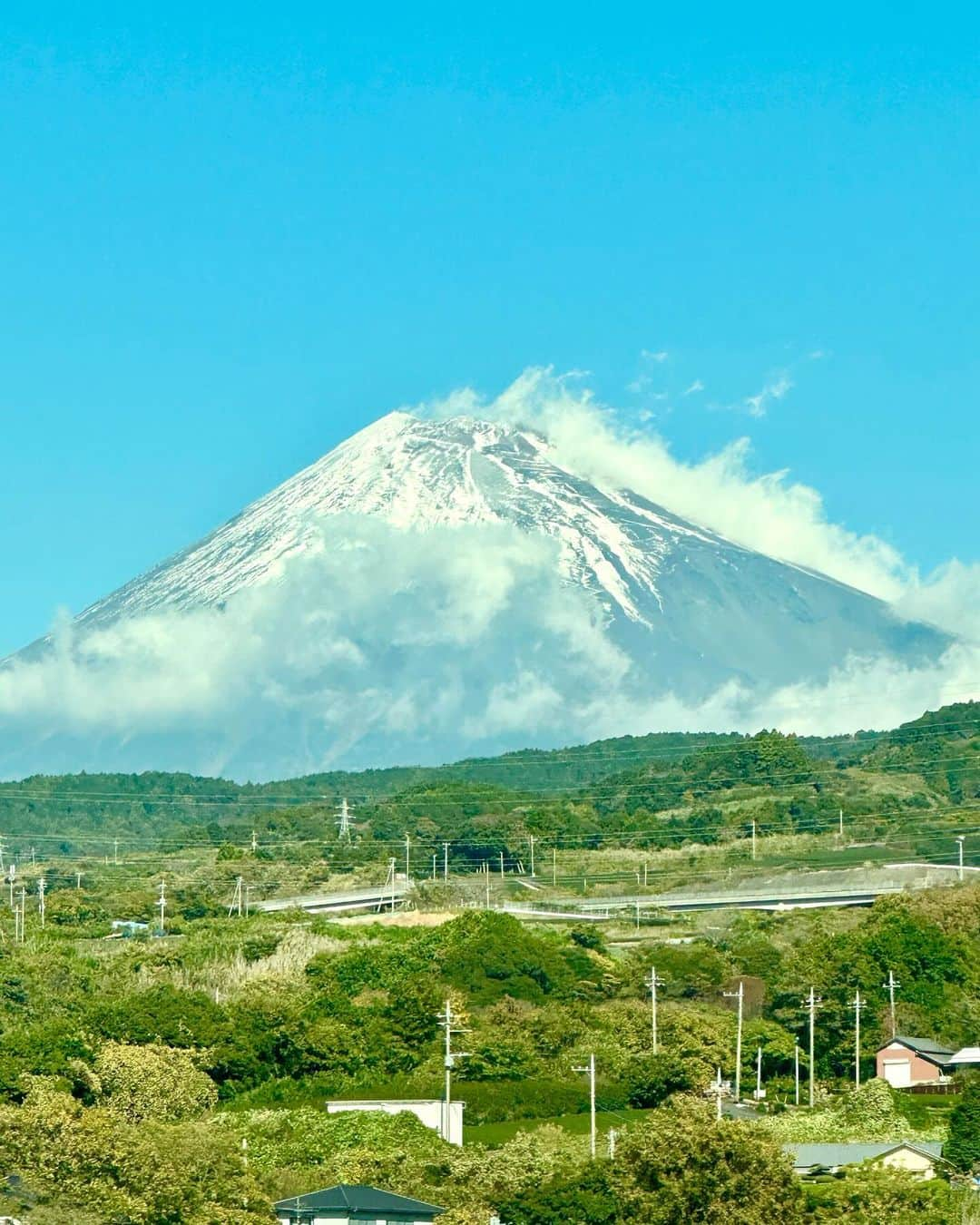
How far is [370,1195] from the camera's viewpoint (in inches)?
1746

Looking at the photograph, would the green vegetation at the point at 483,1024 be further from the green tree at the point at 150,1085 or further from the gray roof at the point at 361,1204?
the gray roof at the point at 361,1204

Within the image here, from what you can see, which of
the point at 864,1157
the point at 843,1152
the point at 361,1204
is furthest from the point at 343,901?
the point at 361,1204

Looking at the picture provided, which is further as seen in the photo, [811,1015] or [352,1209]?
[811,1015]

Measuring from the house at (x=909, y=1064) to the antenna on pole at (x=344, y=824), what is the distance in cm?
6702

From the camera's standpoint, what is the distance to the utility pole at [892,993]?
66875 mm

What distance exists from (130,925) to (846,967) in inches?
1306

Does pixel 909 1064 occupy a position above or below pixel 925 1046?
below

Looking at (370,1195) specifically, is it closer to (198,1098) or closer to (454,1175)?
(454,1175)

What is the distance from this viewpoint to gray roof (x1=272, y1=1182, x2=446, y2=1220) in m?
43.5

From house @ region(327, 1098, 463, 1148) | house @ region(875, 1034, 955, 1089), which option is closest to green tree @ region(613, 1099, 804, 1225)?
house @ region(327, 1098, 463, 1148)

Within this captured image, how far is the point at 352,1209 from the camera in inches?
1705

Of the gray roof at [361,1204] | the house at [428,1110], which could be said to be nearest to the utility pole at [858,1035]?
the house at [428,1110]

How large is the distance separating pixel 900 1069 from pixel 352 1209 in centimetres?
2322

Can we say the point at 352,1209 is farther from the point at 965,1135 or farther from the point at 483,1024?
the point at 483,1024
